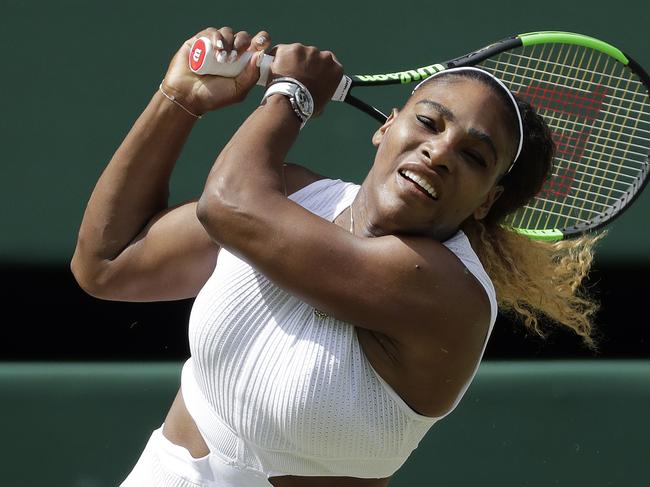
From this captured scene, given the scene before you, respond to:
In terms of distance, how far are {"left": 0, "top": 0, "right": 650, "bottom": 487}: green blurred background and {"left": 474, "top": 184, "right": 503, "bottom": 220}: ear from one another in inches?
61.4

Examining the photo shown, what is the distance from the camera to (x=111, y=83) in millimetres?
3650

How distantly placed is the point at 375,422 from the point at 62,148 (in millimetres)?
2038

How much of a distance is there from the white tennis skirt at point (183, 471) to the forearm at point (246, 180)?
0.39 meters

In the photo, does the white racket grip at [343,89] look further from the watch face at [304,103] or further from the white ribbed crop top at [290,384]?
the white ribbed crop top at [290,384]

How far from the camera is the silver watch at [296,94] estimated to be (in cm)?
202

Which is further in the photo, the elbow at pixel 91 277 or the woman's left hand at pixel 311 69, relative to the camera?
the elbow at pixel 91 277

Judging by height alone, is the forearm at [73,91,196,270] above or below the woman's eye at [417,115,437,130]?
below

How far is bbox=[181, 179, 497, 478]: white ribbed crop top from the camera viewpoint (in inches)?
74.3

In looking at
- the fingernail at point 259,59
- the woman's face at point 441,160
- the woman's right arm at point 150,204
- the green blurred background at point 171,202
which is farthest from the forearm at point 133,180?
the green blurred background at point 171,202

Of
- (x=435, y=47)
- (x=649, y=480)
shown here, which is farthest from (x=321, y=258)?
(x=649, y=480)

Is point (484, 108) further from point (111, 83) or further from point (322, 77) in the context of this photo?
point (111, 83)

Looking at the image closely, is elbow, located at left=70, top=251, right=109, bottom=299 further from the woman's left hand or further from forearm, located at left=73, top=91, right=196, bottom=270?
the woman's left hand

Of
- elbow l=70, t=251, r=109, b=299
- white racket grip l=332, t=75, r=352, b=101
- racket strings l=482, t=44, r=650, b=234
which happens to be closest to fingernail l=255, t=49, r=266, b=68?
white racket grip l=332, t=75, r=352, b=101

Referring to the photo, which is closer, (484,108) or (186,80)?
(484,108)
